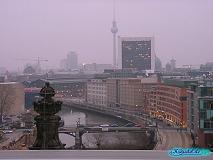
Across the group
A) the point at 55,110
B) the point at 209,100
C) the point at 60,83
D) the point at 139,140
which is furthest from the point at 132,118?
the point at 55,110

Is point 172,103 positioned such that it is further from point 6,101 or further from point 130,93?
point 6,101

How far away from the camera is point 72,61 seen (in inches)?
129

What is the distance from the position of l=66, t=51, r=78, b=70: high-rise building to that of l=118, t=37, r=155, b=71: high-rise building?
0.42 meters

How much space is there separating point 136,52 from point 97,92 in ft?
2.26

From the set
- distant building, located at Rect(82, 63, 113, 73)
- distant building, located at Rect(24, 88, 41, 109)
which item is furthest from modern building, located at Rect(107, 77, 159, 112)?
distant building, located at Rect(24, 88, 41, 109)

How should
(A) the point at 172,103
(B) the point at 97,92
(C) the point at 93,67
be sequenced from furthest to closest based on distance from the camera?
(B) the point at 97,92, (C) the point at 93,67, (A) the point at 172,103

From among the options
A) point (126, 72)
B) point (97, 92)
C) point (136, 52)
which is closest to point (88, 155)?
point (136, 52)

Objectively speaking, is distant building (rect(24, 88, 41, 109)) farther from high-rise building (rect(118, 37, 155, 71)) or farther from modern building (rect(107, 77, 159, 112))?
modern building (rect(107, 77, 159, 112))

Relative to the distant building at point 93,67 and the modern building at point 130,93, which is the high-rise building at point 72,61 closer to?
the distant building at point 93,67

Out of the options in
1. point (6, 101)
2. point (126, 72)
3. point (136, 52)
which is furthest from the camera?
point (126, 72)

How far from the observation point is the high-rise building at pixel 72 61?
3221mm

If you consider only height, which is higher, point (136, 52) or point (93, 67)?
point (136, 52)

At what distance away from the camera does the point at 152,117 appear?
360 centimetres

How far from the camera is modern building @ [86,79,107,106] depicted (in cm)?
373
